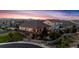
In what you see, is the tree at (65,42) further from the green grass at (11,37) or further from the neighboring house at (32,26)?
the green grass at (11,37)

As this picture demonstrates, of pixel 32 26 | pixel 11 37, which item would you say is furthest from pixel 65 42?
pixel 11 37

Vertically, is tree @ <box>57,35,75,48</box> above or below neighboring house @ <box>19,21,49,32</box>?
below

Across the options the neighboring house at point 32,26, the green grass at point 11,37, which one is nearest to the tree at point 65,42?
the neighboring house at point 32,26

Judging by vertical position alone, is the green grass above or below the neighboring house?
below

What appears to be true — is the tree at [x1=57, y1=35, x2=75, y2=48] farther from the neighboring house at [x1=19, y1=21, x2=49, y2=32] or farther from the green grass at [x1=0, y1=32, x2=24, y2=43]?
the green grass at [x1=0, y1=32, x2=24, y2=43]

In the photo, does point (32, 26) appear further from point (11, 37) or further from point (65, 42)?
point (65, 42)

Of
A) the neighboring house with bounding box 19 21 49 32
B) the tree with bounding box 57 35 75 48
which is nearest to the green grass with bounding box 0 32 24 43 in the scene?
the neighboring house with bounding box 19 21 49 32

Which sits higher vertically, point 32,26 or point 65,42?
point 32,26
